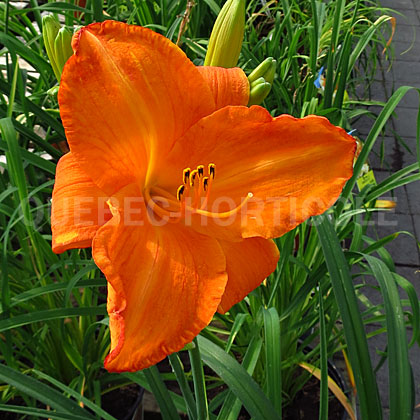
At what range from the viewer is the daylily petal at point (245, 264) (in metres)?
0.54

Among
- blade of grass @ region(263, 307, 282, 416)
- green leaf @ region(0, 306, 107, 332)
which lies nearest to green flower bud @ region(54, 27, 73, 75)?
green leaf @ region(0, 306, 107, 332)

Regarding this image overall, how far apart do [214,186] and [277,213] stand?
8 cm

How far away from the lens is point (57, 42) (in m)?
0.55

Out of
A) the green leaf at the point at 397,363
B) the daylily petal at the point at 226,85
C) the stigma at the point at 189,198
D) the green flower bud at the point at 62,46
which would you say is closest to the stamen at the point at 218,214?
the stigma at the point at 189,198

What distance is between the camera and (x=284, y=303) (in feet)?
4.08

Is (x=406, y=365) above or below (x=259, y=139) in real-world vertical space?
below

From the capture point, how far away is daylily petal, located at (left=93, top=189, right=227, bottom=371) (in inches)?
16.4

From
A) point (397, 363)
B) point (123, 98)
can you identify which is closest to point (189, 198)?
point (123, 98)

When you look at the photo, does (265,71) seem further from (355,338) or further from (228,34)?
(355,338)

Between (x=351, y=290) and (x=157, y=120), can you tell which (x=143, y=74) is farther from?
(x=351, y=290)

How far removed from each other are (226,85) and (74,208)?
0.66 ft

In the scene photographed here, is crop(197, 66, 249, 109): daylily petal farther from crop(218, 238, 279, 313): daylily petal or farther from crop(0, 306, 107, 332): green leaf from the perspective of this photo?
crop(0, 306, 107, 332): green leaf

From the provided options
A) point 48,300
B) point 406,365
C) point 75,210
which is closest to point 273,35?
point 48,300

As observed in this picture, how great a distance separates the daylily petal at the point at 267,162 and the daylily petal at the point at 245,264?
0.02 m
